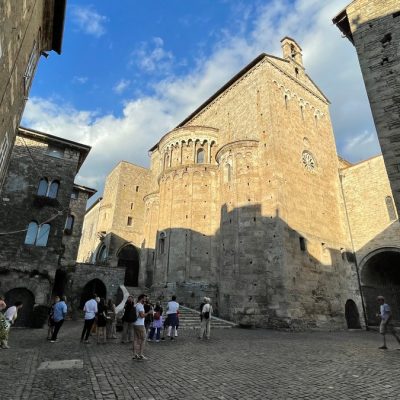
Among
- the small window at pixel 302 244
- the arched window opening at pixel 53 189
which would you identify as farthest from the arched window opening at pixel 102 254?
the small window at pixel 302 244

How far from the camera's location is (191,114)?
3072cm

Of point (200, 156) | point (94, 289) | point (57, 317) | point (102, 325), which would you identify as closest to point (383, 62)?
point (102, 325)

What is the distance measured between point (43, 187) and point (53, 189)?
1.88 ft

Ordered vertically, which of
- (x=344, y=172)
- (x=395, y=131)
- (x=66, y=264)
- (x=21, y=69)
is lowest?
(x=66, y=264)

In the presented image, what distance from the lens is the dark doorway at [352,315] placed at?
800 inches

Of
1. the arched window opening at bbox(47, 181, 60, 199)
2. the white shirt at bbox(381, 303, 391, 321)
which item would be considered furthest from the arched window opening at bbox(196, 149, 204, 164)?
the white shirt at bbox(381, 303, 391, 321)

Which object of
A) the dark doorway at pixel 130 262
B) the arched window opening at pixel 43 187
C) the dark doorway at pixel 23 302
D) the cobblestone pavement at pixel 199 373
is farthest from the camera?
the dark doorway at pixel 130 262

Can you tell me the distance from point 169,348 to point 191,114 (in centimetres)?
2530

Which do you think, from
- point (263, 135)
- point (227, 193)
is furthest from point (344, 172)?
point (227, 193)

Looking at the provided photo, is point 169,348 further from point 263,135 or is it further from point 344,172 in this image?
point 344,172

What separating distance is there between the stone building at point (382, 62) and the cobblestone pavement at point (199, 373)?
19.2 ft

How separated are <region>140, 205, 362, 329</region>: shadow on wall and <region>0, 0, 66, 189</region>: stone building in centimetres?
1324

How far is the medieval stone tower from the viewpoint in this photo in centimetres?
1753

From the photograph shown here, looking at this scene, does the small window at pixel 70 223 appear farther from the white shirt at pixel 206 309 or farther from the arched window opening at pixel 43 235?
the white shirt at pixel 206 309
